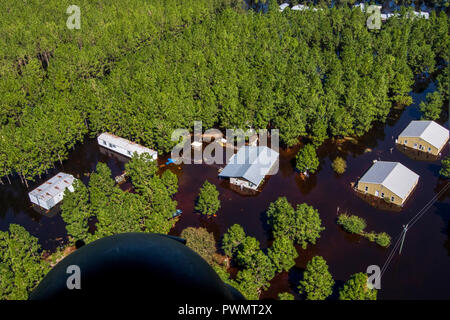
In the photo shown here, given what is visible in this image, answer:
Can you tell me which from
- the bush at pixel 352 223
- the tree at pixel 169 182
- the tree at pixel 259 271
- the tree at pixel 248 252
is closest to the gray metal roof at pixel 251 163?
the tree at pixel 169 182

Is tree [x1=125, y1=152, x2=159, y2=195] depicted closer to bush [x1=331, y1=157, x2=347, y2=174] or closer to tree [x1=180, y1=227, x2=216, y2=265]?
tree [x1=180, y1=227, x2=216, y2=265]

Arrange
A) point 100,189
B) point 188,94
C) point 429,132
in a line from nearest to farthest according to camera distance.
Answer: point 100,189, point 429,132, point 188,94

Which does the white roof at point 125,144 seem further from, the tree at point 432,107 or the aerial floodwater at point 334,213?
the tree at point 432,107

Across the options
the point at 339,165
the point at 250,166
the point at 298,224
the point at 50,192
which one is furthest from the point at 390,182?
the point at 50,192

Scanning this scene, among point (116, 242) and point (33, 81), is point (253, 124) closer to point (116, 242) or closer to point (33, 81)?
point (33, 81)

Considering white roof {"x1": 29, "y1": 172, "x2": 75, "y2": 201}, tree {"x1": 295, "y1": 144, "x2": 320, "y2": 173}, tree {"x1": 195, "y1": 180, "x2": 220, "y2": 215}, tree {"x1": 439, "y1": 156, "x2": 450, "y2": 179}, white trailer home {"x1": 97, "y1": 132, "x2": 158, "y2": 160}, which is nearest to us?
tree {"x1": 195, "y1": 180, "x2": 220, "y2": 215}

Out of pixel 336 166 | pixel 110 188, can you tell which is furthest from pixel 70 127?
pixel 336 166

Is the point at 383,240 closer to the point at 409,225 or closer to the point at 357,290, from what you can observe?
the point at 409,225

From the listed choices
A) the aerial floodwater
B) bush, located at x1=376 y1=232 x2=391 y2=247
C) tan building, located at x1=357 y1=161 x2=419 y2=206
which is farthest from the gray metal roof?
bush, located at x1=376 y1=232 x2=391 y2=247
